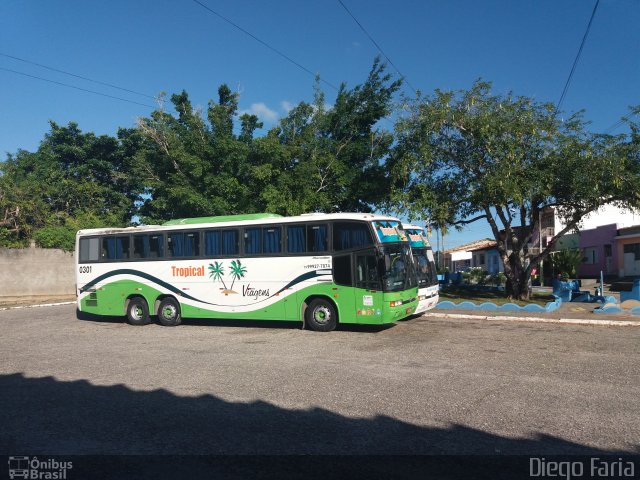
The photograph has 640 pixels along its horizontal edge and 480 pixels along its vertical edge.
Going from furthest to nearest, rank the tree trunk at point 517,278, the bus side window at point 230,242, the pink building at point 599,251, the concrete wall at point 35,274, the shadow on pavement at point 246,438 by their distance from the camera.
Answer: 1. the pink building at point 599,251
2. the concrete wall at point 35,274
3. the tree trunk at point 517,278
4. the bus side window at point 230,242
5. the shadow on pavement at point 246,438

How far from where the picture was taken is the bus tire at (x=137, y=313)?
653 inches

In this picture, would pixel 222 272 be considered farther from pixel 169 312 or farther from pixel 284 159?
pixel 284 159

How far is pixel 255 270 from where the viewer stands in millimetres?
14594

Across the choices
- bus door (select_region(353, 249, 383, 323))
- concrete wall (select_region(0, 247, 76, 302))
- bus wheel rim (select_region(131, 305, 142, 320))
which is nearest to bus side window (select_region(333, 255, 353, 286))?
bus door (select_region(353, 249, 383, 323))

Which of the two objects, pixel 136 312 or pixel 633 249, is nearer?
pixel 136 312

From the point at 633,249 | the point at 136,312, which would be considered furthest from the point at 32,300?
the point at 633,249

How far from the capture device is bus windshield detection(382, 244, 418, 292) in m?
12.8

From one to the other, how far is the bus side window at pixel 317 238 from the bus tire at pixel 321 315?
1.40m

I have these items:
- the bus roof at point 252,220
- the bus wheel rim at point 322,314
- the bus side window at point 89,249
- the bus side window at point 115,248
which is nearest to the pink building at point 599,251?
the bus roof at point 252,220

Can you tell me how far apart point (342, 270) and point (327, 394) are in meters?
6.36

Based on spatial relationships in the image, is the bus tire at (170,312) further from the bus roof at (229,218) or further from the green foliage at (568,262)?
the green foliage at (568,262)

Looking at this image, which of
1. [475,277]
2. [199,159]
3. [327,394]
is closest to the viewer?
[327,394]

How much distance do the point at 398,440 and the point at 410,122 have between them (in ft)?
49.7

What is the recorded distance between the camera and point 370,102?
2272cm
